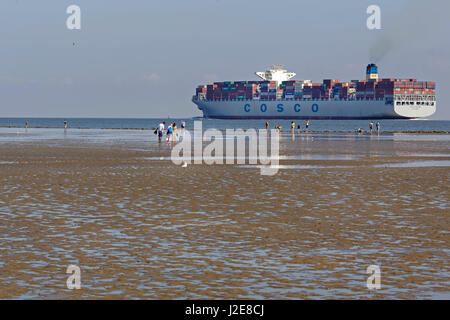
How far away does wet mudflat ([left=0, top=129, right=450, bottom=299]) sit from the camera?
964cm

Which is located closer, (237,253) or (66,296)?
(66,296)

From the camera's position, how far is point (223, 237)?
13.4 metres

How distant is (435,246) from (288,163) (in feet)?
74.0

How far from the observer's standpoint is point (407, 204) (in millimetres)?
18484

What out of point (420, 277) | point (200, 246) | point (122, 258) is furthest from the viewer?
point (200, 246)

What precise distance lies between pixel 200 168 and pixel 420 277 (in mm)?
21579

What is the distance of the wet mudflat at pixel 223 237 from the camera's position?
9641 millimetres

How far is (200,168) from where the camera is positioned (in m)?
31.3

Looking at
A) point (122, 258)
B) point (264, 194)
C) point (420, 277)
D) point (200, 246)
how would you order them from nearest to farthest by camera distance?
1. point (420, 277)
2. point (122, 258)
3. point (200, 246)
4. point (264, 194)

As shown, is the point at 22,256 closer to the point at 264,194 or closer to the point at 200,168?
the point at 264,194

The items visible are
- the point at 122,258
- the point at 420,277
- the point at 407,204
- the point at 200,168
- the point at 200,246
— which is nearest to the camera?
the point at 420,277
